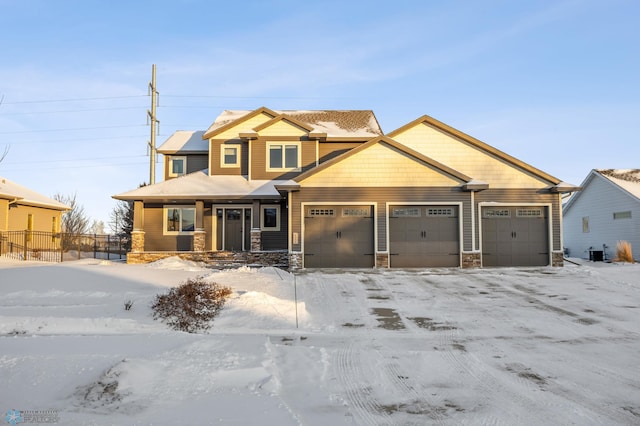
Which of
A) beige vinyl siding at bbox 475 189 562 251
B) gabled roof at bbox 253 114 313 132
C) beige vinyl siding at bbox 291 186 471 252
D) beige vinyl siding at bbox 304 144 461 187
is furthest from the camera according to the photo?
gabled roof at bbox 253 114 313 132

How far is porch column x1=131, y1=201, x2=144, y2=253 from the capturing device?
20031mm

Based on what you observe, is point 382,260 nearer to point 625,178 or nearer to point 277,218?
point 277,218

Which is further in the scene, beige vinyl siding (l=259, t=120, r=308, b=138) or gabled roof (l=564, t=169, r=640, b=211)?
gabled roof (l=564, t=169, r=640, b=211)

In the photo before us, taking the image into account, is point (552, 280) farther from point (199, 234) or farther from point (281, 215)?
point (199, 234)

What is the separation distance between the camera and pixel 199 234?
1981 cm

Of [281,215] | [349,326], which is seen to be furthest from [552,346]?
[281,215]

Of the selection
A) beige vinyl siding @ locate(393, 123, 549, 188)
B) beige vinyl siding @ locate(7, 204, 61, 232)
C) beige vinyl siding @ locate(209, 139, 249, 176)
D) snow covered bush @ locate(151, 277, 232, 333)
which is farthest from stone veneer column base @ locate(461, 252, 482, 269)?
beige vinyl siding @ locate(7, 204, 61, 232)

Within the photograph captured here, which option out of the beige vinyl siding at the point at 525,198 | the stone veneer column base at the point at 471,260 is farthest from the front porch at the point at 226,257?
the beige vinyl siding at the point at 525,198

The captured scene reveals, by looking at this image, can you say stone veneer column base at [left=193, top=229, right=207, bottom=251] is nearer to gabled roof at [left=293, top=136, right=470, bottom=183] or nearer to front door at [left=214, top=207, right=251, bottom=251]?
front door at [left=214, top=207, right=251, bottom=251]

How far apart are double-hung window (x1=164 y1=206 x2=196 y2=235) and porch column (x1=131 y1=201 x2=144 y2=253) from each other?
131cm

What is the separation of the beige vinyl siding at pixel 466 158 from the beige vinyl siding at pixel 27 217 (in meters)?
22.3

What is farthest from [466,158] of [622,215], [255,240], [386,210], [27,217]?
[27,217]

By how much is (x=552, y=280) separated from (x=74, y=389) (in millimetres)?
14371

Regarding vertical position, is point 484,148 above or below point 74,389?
above
